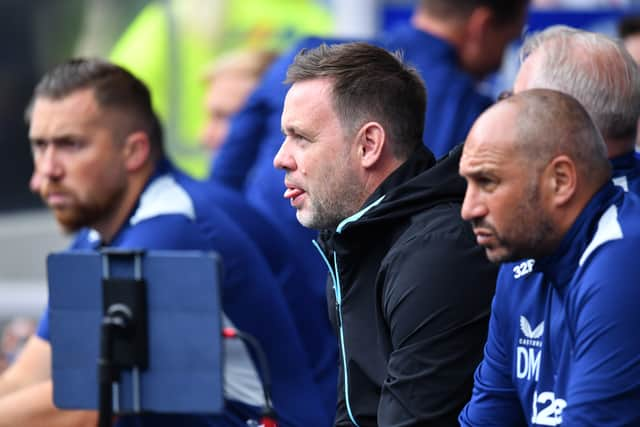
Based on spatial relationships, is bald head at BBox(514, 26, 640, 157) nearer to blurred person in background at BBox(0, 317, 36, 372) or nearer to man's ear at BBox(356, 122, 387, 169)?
man's ear at BBox(356, 122, 387, 169)

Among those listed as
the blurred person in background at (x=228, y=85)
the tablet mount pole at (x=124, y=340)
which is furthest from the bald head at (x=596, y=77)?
the blurred person in background at (x=228, y=85)

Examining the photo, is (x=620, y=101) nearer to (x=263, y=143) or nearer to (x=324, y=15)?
(x=263, y=143)

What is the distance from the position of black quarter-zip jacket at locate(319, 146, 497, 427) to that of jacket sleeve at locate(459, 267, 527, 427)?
0.13m

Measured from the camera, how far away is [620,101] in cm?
356

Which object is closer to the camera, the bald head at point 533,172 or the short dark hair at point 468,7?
the bald head at point 533,172

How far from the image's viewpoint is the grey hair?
3.54m

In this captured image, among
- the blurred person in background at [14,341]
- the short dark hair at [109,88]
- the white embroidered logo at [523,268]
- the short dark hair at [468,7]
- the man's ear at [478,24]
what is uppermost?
the short dark hair at [468,7]

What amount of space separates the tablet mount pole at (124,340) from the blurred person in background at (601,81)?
110 centimetres

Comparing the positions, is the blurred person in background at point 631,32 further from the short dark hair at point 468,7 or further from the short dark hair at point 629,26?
the short dark hair at point 468,7

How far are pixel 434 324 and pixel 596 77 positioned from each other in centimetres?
75

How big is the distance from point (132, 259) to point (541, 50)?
3.84 feet

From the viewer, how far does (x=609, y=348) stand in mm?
2809

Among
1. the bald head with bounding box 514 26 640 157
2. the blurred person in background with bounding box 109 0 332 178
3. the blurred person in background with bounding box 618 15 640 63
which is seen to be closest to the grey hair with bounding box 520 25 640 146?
the bald head with bounding box 514 26 640 157

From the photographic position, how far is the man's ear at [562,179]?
2861mm
